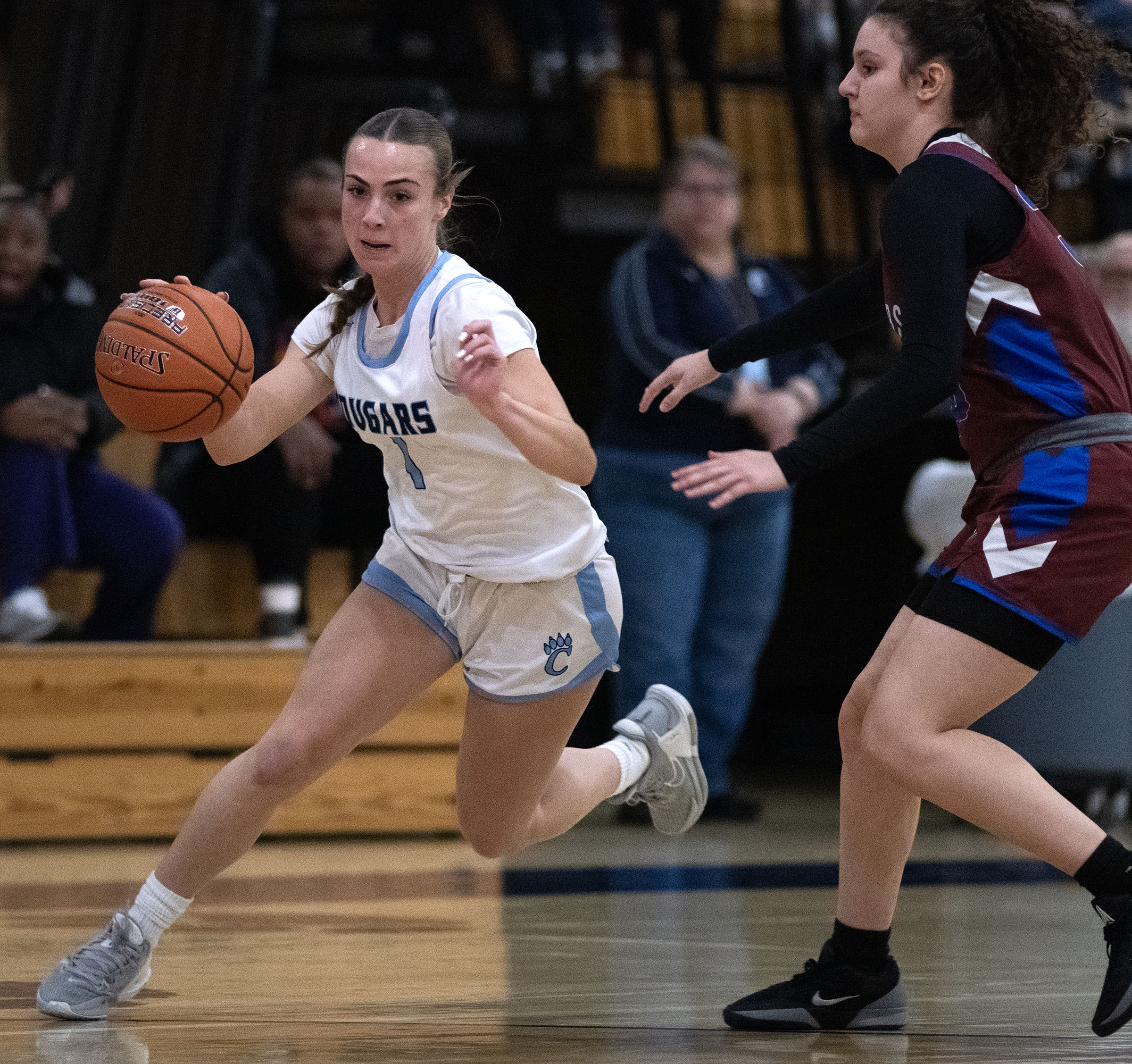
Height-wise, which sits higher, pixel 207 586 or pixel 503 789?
pixel 503 789

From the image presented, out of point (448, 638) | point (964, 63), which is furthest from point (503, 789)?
point (964, 63)

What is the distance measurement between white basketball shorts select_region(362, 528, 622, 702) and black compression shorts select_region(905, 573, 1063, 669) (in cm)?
63

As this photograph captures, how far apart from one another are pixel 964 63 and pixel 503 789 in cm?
143

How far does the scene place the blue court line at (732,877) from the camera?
4379mm

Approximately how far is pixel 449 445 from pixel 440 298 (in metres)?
0.24

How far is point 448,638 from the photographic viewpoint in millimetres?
A: 2924

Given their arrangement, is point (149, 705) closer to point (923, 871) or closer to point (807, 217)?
point (923, 871)

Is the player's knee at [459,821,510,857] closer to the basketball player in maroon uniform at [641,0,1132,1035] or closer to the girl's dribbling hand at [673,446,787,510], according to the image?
the basketball player in maroon uniform at [641,0,1132,1035]

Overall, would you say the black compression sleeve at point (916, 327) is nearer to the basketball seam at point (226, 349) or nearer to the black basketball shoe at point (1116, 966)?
the black basketball shoe at point (1116, 966)

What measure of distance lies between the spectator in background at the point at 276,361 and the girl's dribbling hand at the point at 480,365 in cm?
282

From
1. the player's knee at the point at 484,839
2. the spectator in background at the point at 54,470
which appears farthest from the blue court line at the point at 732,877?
the spectator in background at the point at 54,470

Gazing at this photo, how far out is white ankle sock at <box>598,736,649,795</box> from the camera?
11.3ft

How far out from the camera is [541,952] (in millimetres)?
3480

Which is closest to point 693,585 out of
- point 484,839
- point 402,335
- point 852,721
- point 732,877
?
point 732,877
